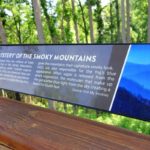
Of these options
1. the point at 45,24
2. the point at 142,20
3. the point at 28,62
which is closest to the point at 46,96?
the point at 28,62

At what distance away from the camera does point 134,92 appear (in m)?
2.32

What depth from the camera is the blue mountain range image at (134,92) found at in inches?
88.2

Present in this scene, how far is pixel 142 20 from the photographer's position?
40906 millimetres

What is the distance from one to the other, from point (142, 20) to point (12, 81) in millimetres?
39056

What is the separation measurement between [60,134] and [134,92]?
2.13ft

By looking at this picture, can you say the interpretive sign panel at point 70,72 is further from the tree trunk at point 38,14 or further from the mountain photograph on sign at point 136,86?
the tree trunk at point 38,14

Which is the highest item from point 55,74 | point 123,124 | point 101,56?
point 101,56

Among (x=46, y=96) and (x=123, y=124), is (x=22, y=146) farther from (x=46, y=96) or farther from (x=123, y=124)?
(x=123, y=124)

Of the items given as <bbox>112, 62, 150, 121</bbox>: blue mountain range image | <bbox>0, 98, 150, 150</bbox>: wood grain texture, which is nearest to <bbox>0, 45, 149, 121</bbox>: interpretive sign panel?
<bbox>112, 62, 150, 121</bbox>: blue mountain range image

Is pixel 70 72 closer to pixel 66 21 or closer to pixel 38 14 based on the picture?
pixel 38 14

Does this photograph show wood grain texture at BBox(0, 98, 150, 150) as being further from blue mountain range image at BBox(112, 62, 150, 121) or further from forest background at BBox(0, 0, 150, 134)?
forest background at BBox(0, 0, 150, 134)

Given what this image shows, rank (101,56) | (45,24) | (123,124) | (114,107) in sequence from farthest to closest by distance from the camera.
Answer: (45,24) → (123,124) → (101,56) → (114,107)

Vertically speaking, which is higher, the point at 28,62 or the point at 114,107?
the point at 28,62

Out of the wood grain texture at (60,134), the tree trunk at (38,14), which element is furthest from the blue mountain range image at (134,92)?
the tree trunk at (38,14)
